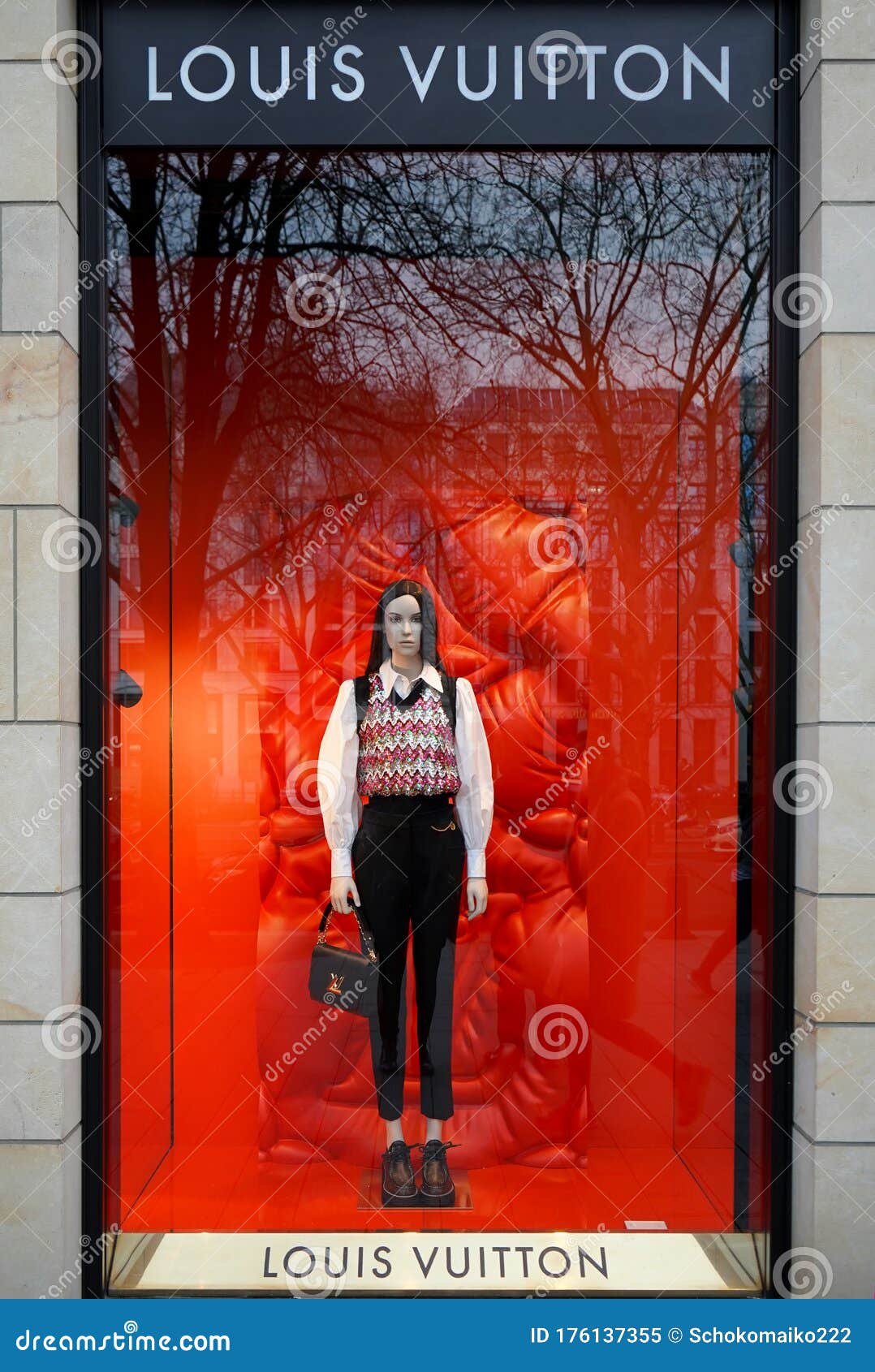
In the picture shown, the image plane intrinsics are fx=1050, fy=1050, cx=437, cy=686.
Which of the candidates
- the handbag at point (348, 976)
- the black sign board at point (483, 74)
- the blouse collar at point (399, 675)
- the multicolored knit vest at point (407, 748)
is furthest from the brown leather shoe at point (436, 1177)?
the black sign board at point (483, 74)

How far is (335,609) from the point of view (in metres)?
3.77

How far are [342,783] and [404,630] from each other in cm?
54

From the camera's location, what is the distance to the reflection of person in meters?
3.38

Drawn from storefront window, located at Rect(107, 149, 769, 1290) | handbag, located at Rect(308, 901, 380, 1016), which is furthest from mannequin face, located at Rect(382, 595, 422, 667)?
handbag, located at Rect(308, 901, 380, 1016)

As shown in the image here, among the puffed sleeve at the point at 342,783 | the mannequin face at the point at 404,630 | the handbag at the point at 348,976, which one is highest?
the mannequin face at the point at 404,630

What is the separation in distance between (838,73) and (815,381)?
831mm

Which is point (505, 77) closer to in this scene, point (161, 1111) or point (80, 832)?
point (80, 832)

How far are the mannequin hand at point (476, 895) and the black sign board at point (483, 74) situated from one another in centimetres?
226

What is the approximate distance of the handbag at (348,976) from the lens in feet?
11.3

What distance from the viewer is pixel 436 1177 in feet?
11.1

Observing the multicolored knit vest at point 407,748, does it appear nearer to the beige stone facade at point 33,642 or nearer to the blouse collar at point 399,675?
the blouse collar at point 399,675

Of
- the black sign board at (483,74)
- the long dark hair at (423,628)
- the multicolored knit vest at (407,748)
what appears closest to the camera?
the black sign board at (483,74)

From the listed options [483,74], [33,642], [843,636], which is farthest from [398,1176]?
[483,74]
